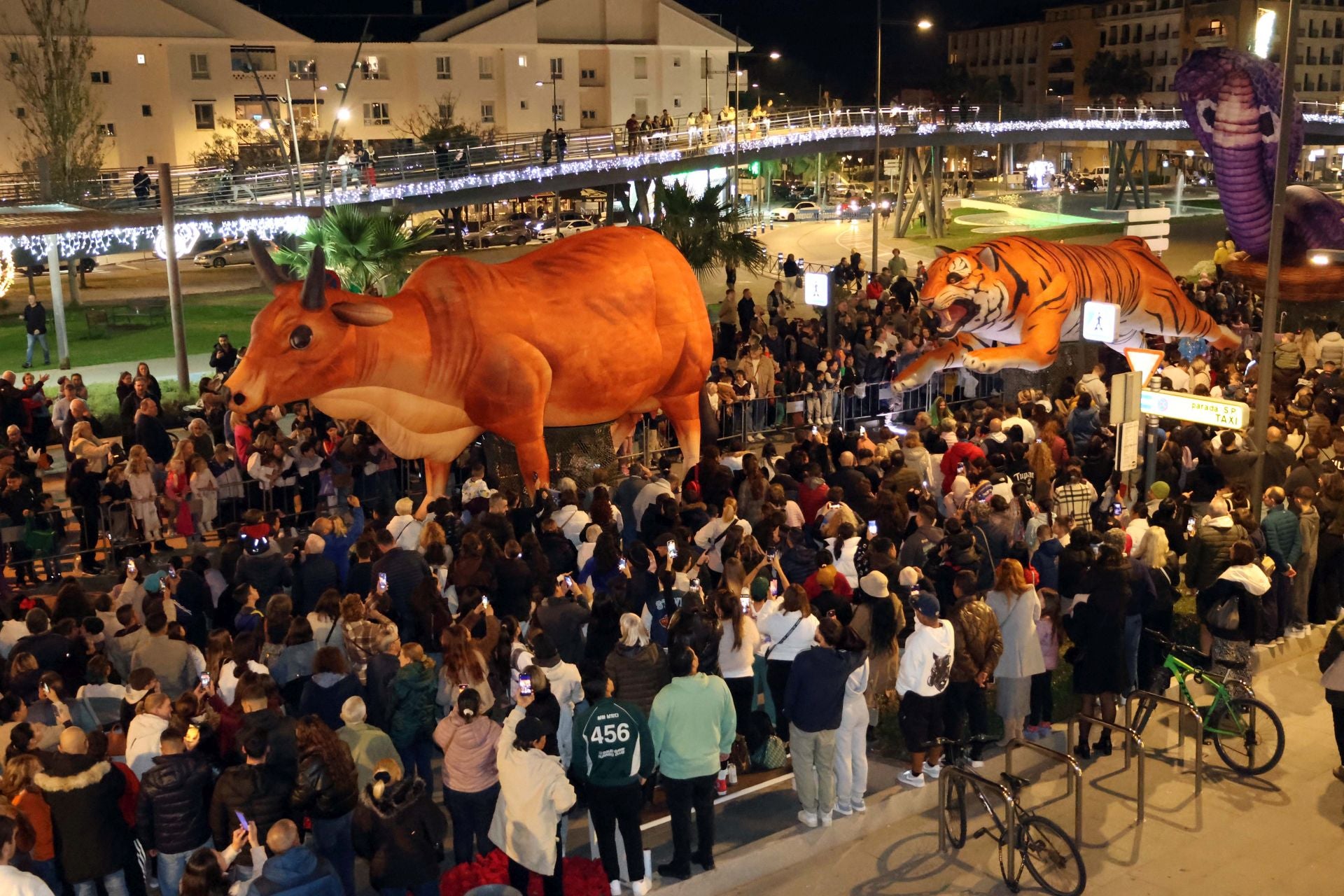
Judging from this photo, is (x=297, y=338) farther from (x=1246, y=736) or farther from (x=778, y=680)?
(x=1246, y=736)

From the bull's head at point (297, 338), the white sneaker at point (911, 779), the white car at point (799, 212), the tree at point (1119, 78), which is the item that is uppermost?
the tree at point (1119, 78)

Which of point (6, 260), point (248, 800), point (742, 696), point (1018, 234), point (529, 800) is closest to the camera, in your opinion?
point (248, 800)

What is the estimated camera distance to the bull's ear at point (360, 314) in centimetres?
1230

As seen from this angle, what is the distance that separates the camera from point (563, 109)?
2721 inches

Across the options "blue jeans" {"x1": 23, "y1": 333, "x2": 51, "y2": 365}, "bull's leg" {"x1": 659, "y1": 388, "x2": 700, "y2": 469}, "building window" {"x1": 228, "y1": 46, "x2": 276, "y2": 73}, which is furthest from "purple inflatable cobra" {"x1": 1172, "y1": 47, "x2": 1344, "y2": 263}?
"building window" {"x1": 228, "y1": 46, "x2": 276, "y2": 73}

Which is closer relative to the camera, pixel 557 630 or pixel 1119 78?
pixel 557 630

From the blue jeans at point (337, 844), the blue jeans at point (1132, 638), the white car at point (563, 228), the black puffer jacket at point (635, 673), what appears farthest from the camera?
the white car at point (563, 228)

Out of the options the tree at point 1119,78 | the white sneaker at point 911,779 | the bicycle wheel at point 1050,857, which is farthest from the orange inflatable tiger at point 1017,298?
the tree at point 1119,78

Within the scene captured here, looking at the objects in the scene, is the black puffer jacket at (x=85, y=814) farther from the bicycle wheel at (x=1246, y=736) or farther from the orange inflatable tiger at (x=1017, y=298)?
the orange inflatable tiger at (x=1017, y=298)

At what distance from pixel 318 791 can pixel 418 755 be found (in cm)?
155

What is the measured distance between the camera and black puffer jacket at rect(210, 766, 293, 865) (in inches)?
284

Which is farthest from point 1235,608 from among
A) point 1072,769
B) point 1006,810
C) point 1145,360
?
point 1145,360

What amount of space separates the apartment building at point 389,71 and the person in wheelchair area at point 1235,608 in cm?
4322

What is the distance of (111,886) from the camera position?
786cm
